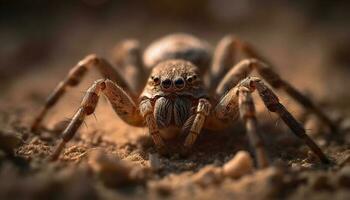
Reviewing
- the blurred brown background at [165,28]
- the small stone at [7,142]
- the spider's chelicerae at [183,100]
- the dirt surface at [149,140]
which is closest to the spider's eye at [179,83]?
the spider's chelicerae at [183,100]

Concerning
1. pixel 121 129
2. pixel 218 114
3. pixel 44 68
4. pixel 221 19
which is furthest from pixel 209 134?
pixel 221 19

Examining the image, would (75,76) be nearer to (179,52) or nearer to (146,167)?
(179,52)

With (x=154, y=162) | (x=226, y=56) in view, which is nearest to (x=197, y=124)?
(x=154, y=162)

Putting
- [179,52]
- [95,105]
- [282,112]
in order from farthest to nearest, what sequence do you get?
[179,52], [95,105], [282,112]

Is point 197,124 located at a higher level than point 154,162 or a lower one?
higher

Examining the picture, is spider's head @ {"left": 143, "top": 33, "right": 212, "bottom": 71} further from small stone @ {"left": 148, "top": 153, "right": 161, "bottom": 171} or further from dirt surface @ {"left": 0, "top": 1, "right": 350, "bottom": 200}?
small stone @ {"left": 148, "top": 153, "right": 161, "bottom": 171}

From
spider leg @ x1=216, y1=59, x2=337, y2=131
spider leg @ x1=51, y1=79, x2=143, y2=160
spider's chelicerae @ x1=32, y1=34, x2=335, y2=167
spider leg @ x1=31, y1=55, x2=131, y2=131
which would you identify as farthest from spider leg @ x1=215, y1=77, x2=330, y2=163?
spider leg @ x1=31, y1=55, x2=131, y2=131
